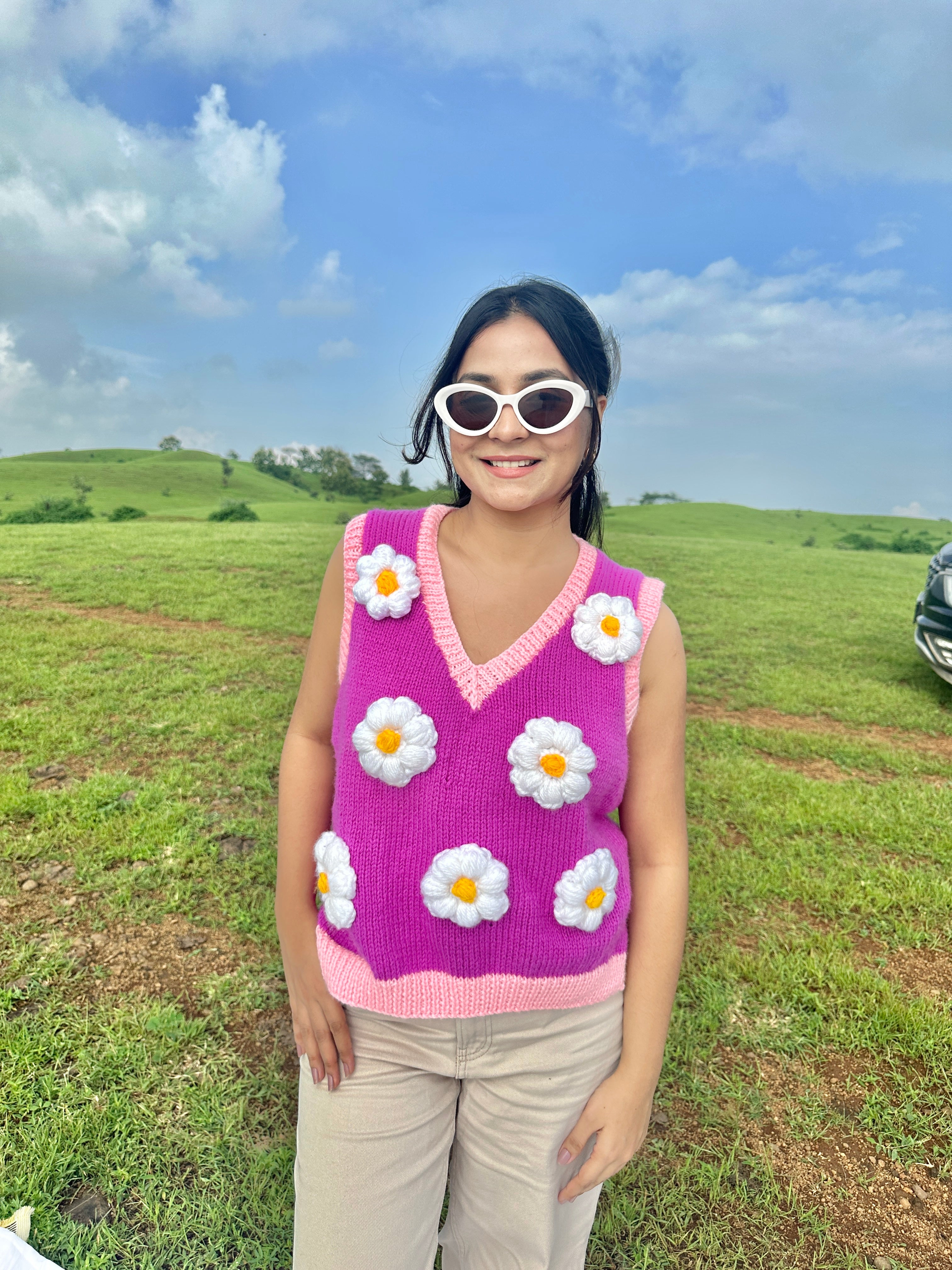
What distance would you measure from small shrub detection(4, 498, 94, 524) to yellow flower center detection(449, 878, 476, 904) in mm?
27809

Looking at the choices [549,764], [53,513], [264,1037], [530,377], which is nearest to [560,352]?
[530,377]

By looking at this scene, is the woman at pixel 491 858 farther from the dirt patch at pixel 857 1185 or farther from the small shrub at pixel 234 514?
the small shrub at pixel 234 514

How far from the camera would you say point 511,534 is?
5.03 feet

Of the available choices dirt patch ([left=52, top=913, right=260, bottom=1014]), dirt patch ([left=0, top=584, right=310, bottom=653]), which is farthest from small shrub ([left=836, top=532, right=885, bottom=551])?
dirt patch ([left=52, top=913, right=260, bottom=1014])

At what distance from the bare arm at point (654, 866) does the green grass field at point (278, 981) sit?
40.5 inches

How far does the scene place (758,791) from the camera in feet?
16.8

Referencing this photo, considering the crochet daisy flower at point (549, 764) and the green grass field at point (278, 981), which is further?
the green grass field at point (278, 981)

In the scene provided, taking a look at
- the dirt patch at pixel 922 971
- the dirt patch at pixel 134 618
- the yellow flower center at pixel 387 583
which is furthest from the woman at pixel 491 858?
the dirt patch at pixel 134 618

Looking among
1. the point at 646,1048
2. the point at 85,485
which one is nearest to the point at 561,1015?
the point at 646,1048

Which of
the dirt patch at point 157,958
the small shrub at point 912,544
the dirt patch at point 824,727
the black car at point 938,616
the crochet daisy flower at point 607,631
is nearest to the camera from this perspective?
the crochet daisy flower at point 607,631

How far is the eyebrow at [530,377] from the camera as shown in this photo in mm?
1462

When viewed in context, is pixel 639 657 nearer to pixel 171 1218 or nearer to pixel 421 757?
pixel 421 757

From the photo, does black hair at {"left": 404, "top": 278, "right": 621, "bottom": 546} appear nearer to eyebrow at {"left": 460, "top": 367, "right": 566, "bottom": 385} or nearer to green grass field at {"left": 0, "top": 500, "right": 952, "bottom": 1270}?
eyebrow at {"left": 460, "top": 367, "right": 566, "bottom": 385}

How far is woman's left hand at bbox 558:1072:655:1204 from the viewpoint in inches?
54.6
